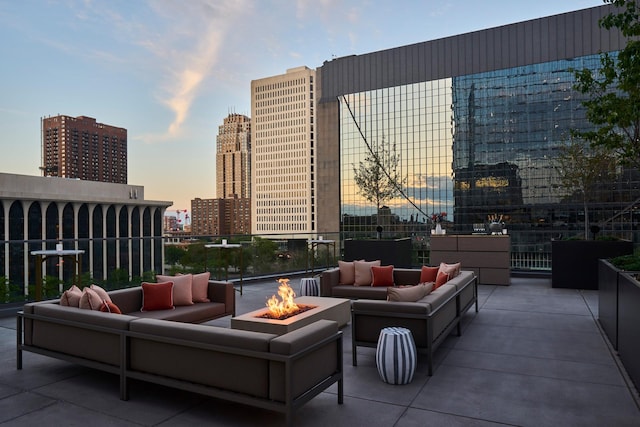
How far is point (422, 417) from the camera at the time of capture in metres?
3.29

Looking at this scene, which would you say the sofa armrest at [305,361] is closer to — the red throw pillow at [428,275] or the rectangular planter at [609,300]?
the rectangular planter at [609,300]

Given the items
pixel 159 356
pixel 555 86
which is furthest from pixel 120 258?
pixel 555 86

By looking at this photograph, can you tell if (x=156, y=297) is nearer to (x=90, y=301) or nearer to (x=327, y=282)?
(x=90, y=301)

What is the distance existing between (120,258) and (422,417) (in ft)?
24.9

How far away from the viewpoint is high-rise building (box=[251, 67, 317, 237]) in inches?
4875

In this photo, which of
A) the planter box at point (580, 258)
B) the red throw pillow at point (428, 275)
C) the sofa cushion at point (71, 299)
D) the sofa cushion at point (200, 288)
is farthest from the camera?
the planter box at point (580, 258)

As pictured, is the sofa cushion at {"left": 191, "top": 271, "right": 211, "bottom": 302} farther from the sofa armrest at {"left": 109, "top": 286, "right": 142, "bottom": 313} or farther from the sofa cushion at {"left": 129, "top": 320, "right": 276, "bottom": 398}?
the sofa cushion at {"left": 129, "top": 320, "right": 276, "bottom": 398}

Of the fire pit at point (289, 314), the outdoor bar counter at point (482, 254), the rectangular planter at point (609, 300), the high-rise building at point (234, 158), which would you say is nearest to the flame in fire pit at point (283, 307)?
the fire pit at point (289, 314)

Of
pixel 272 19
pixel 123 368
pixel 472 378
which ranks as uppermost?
pixel 272 19

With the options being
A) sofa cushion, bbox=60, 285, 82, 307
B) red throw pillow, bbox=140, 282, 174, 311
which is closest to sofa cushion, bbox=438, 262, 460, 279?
red throw pillow, bbox=140, 282, 174, 311

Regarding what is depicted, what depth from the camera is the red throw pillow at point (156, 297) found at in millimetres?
5551

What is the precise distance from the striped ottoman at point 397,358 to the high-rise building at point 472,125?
102 feet

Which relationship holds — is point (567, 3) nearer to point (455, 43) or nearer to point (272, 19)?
point (455, 43)

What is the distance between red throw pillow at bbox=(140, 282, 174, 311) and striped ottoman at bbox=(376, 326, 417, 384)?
2918 millimetres
